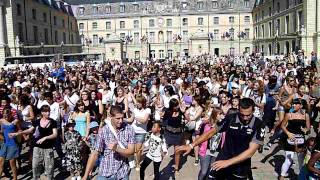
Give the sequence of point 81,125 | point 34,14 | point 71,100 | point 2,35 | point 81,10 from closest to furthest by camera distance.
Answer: point 81,125 < point 71,100 < point 2,35 < point 34,14 < point 81,10

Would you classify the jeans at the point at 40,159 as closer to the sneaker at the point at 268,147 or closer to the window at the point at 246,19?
the sneaker at the point at 268,147

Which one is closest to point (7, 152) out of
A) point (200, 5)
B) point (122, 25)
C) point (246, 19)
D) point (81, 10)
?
point (122, 25)

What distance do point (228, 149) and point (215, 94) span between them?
7.14 meters

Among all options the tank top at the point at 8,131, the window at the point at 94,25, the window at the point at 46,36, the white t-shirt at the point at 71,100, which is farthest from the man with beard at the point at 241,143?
the window at the point at 94,25

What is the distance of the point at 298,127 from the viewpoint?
6.88m

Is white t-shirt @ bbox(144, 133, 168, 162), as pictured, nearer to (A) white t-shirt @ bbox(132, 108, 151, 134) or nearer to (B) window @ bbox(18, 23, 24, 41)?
(A) white t-shirt @ bbox(132, 108, 151, 134)

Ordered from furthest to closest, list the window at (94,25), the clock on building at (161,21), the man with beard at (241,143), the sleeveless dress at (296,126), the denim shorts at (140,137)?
the window at (94,25), the clock on building at (161,21), the denim shorts at (140,137), the sleeveless dress at (296,126), the man with beard at (241,143)

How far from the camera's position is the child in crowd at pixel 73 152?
7469mm

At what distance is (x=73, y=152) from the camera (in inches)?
293

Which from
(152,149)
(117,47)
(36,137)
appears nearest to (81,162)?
(36,137)

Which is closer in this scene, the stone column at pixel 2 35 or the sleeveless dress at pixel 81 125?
the sleeveless dress at pixel 81 125

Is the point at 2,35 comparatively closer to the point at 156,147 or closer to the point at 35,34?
the point at 35,34

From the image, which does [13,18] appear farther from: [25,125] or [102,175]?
[102,175]

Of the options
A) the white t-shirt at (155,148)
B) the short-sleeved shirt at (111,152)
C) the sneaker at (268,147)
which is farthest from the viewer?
the sneaker at (268,147)
